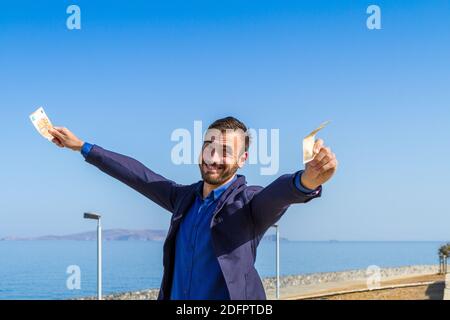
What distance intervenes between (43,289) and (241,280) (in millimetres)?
52614

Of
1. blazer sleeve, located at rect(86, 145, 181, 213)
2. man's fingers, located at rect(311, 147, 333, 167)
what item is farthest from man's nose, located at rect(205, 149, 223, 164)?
man's fingers, located at rect(311, 147, 333, 167)

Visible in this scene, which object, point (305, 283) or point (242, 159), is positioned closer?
point (242, 159)

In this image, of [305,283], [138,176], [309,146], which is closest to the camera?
[309,146]

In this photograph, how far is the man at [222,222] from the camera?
228 centimetres

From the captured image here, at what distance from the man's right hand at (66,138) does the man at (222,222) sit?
→ 64 centimetres

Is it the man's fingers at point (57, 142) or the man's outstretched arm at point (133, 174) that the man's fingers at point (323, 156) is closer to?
the man's outstretched arm at point (133, 174)

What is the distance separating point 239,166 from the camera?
2.51 m

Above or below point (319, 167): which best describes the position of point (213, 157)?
above

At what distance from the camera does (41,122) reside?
2.95 m

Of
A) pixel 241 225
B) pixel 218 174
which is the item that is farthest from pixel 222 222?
pixel 218 174

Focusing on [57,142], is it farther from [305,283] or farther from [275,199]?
[305,283]

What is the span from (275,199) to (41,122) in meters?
1.24
